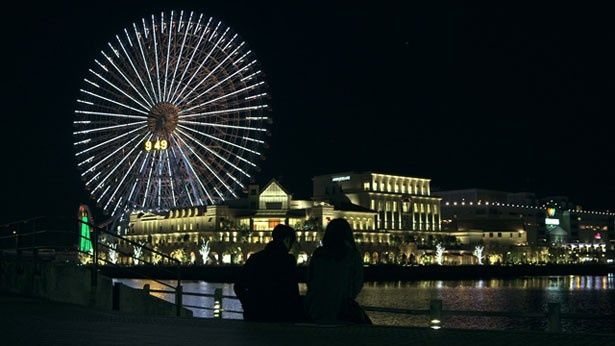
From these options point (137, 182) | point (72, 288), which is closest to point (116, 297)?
point (72, 288)

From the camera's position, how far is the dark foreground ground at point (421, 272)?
10408 centimetres

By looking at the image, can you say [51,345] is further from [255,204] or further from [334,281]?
[255,204]

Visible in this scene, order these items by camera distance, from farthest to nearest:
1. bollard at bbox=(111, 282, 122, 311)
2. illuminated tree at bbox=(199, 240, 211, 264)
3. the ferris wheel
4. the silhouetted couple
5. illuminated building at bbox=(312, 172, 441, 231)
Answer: illuminated building at bbox=(312, 172, 441, 231), illuminated tree at bbox=(199, 240, 211, 264), the ferris wheel, bollard at bbox=(111, 282, 122, 311), the silhouetted couple

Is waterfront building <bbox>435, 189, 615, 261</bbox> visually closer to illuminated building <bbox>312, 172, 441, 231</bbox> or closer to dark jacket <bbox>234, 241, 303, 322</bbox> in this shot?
illuminated building <bbox>312, 172, 441, 231</bbox>

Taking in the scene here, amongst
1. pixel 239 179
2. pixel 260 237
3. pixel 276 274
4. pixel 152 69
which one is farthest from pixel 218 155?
pixel 276 274

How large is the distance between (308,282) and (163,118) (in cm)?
6656

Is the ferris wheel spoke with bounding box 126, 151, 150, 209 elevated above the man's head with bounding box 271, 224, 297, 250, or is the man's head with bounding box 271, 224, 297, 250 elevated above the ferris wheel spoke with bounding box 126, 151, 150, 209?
the ferris wheel spoke with bounding box 126, 151, 150, 209

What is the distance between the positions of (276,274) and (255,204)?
130748 mm

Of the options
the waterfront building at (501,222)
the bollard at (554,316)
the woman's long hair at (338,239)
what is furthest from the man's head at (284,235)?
the waterfront building at (501,222)

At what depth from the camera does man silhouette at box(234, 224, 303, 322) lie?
41.1 ft

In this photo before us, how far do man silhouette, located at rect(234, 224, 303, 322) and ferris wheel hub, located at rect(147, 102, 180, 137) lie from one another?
6549cm

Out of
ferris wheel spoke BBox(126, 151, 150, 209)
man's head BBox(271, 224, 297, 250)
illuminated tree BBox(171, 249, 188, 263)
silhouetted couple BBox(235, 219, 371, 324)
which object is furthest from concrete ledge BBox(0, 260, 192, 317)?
illuminated tree BBox(171, 249, 188, 263)

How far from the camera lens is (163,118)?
77.5 metres

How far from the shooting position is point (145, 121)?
7762 cm
